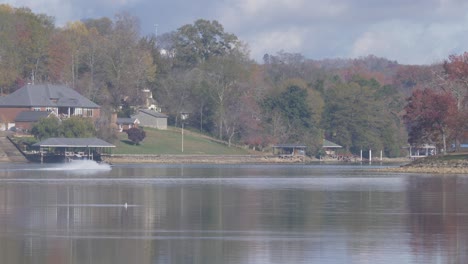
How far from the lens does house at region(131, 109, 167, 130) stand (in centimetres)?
13938

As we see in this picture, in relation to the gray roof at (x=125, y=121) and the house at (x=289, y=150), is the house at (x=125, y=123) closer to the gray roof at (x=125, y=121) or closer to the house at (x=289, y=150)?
the gray roof at (x=125, y=121)

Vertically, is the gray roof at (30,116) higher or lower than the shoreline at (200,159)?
higher

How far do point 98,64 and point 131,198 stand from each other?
9580 cm

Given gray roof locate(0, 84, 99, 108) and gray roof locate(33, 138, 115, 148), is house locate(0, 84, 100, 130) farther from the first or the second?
gray roof locate(33, 138, 115, 148)

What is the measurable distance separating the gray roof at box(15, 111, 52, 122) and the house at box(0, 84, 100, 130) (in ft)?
3.84

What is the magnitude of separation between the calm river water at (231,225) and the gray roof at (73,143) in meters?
51.7

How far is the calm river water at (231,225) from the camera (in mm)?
26297

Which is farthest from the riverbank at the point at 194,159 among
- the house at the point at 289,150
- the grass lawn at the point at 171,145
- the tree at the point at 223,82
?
the tree at the point at 223,82

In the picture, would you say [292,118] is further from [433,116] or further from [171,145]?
[433,116]

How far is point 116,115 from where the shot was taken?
133 meters

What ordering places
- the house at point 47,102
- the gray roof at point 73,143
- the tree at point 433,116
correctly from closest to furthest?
the tree at point 433,116, the gray roof at point 73,143, the house at point 47,102

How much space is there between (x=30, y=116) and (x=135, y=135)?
1278cm

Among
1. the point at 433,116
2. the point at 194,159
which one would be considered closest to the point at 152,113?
the point at 194,159

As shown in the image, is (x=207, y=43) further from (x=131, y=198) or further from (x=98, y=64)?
(x=131, y=198)
